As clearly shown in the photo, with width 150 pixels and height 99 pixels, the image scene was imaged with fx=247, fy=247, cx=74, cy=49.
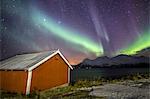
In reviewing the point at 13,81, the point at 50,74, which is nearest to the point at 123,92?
the point at 50,74

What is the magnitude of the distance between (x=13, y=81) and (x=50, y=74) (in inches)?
164

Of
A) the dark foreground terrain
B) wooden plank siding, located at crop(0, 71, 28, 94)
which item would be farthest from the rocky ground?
wooden plank siding, located at crop(0, 71, 28, 94)

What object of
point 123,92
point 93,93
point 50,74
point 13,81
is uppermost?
point 50,74

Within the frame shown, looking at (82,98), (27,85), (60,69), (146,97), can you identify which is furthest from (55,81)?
(146,97)

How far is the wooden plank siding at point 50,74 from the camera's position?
86.6 ft

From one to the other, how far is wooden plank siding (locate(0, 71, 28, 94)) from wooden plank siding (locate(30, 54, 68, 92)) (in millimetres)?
932

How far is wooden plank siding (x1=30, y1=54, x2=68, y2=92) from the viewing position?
86.6 feet

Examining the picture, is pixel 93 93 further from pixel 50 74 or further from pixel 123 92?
pixel 50 74

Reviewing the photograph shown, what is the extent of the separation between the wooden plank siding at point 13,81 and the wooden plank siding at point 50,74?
932mm

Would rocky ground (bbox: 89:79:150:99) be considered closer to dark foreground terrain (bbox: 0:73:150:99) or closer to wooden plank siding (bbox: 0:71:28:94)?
dark foreground terrain (bbox: 0:73:150:99)

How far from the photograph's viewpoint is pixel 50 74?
2816 centimetres

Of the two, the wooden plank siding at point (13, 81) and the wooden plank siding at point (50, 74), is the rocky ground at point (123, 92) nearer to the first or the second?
the wooden plank siding at point (50, 74)

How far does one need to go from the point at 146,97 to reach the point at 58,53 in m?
12.8

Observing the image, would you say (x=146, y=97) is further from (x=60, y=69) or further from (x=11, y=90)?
Result: (x=11, y=90)
